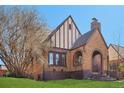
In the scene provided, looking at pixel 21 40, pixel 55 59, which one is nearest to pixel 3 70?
pixel 21 40

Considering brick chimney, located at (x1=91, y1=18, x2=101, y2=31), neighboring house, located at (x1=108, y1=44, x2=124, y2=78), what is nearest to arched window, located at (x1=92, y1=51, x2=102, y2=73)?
neighboring house, located at (x1=108, y1=44, x2=124, y2=78)

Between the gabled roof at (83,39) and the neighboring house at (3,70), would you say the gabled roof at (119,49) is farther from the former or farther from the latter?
the neighboring house at (3,70)

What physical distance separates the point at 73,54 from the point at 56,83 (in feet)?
2.54

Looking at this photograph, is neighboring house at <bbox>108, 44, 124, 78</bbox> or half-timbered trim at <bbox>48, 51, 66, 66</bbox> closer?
neighboring house at <bbox>108, 44, 124, 78</bbox>

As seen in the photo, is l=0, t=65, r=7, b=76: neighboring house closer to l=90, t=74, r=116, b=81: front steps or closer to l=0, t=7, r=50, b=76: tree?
l=0, t=7, r=50, b=76: tree

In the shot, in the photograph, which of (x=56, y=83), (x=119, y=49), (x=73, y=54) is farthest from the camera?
(x=73, y=54)

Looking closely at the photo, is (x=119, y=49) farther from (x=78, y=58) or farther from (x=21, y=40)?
(x=21, y=40)

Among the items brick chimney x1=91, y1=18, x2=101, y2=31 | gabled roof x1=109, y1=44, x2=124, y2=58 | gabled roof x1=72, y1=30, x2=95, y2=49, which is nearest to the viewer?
brick chimney x1=91, y1=18, x2=101, y2=31

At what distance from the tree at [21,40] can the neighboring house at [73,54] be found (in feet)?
0.64

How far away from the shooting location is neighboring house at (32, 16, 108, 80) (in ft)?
30.1

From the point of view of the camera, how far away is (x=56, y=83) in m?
8.89

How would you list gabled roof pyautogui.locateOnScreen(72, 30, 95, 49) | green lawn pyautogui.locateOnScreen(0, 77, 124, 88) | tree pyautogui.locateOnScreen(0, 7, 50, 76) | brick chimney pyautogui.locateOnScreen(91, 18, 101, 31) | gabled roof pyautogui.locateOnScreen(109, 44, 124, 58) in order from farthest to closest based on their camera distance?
1. tree pyautogui.locateOnScreen(0, 7, 50, 76)
2. gabled roof pyautogui.locateOnScreen(72, 30, 95, 49)
3. gabled roof pyautogui.locateOnScreen(109, 44, 124, 58)
4. brick chimney pyautogui.locateOnScreen(91, 18, 101, 31)
5. green lawn pyautogui.locateOnScreen(0, 77, 124, 88)

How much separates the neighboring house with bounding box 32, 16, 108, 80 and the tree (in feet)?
0.64

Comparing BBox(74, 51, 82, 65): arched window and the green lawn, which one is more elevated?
BBox(74, 51, 82, 65): arched window
